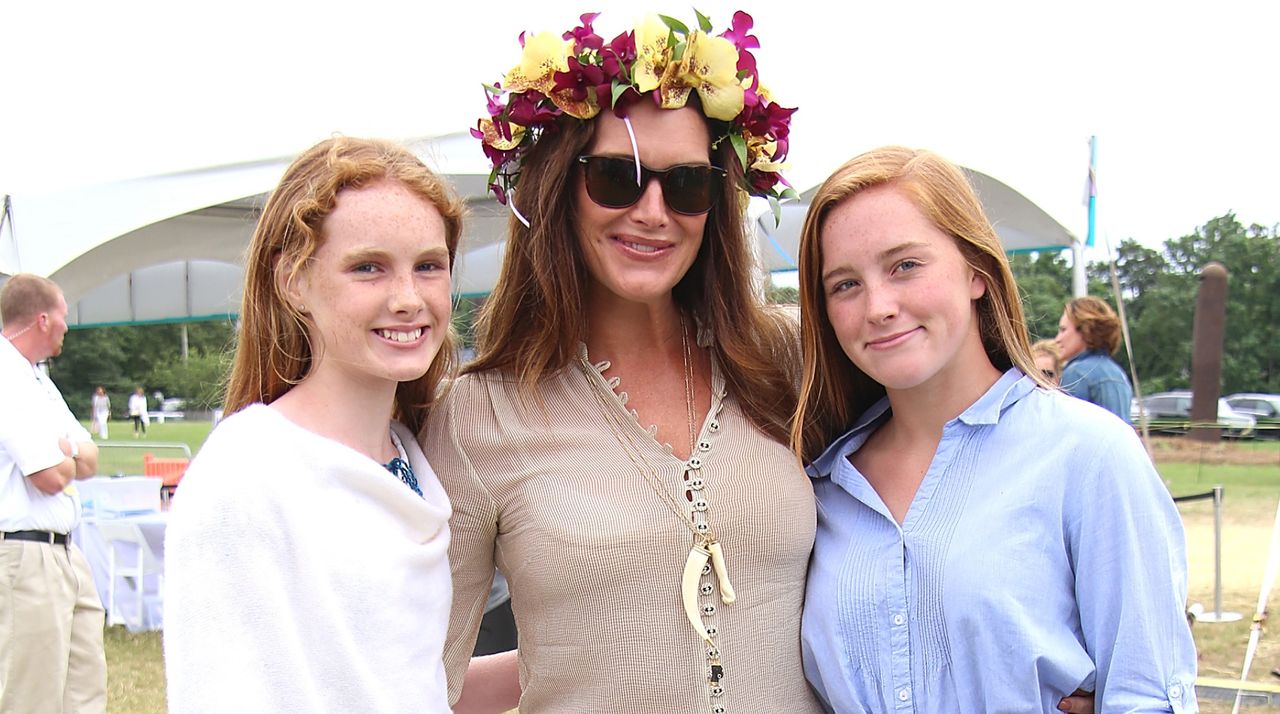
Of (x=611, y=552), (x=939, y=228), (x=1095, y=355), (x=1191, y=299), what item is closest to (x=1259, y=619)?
(x=1095, y=355)

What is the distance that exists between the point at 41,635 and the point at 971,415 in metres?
4.27

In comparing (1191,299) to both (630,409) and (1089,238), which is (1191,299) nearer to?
(1089,238)

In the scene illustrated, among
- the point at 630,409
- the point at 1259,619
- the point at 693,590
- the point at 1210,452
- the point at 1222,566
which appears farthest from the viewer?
the point at 1210,452

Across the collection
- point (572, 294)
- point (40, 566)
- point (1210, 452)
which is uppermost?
point (572, 294)

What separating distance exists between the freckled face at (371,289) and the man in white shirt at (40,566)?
340 centimetres

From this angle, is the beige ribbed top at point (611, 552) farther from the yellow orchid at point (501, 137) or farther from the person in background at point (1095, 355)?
the person in background at point (1095, 355)

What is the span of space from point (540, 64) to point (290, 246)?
24.3 inches

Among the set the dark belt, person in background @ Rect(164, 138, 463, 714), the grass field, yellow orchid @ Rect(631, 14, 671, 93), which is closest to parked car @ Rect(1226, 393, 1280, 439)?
the grass field

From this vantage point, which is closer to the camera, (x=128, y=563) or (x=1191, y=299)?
(x=128, y=563)

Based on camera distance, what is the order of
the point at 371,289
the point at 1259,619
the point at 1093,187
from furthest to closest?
1. the point at 1093,187
2. the point at 1259,619
3. the point at 371,289

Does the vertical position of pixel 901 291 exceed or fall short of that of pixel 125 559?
it exceeds it

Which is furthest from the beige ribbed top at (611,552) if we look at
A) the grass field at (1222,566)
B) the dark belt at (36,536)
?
the grass field at (1222,566)

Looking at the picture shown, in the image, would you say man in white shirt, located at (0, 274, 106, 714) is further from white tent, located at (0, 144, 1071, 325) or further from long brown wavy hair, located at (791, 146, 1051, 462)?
long brown wavy hair, located at (791, 146, 1051, 462)

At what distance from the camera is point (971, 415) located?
5.76ft
